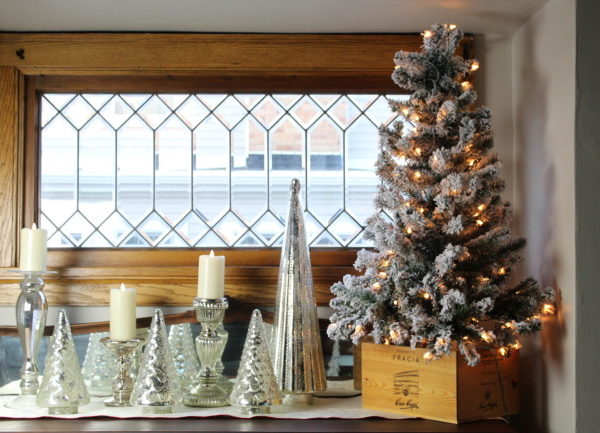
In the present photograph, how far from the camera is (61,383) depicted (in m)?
1.80

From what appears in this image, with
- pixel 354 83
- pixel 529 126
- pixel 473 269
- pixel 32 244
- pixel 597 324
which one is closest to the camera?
pixel 597 324

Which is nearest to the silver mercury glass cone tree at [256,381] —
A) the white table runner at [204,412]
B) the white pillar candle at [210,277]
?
the white table runner at [204,412]

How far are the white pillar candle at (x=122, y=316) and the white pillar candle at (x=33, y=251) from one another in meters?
0.25

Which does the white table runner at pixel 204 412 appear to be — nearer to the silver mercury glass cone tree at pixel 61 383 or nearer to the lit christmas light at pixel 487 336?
the silver mercury glass cone tree at pixel 61 383

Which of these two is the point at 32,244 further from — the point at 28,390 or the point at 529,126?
the point at 529,126

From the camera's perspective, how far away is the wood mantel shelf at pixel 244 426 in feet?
5.51

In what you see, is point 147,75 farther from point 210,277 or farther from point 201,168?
point 210,277

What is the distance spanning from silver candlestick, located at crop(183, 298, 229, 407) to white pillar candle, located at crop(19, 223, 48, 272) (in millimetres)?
451

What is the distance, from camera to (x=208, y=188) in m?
2.37

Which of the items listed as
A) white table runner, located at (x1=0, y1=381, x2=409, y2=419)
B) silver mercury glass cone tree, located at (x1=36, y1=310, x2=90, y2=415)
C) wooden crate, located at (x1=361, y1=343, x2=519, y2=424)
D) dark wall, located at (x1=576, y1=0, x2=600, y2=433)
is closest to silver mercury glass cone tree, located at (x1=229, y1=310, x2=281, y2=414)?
white table runner, located at (x1=0, y1=381, x2=409, y2=419)

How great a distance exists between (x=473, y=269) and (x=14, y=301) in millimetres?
1372

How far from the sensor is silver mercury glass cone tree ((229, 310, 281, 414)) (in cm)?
180

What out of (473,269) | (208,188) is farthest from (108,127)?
(473,269)

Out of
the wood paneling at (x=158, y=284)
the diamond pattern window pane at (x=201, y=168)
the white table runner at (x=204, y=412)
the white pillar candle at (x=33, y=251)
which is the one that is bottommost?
the white table runner at (x=204, y=412)
